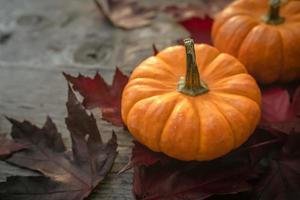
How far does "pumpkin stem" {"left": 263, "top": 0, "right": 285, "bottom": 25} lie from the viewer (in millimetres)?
1134

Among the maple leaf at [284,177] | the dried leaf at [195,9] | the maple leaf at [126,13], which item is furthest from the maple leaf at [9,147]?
the dried leaf at [195,9]

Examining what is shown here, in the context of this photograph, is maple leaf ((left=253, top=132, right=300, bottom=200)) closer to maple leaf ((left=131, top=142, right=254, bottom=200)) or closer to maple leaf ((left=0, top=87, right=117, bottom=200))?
maple leaf ((left=131, top=142, right=254, bottom=200))

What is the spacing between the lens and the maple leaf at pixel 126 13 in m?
1.61

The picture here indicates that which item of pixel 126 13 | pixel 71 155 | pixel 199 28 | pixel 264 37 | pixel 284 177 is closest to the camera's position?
pixel 284 177

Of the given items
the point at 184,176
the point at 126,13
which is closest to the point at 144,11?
the point at 126,13

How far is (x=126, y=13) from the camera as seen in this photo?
1.66m

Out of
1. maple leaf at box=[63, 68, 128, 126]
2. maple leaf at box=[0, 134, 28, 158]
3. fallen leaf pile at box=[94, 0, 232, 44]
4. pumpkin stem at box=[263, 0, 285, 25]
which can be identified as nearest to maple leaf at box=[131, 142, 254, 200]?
maple leaf at box=[63, 68, 128, 126]

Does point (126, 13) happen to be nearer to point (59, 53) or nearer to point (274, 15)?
point (59, 53)

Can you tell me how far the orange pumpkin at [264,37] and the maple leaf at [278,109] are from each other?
9 centimetres

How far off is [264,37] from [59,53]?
2.14 ft

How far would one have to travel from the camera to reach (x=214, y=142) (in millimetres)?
892

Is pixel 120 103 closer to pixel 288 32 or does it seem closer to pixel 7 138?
pixel 7 138

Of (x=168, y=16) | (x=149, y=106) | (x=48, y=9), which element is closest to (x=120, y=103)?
(x=149, y=106)

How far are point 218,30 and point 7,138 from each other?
1.95ft
